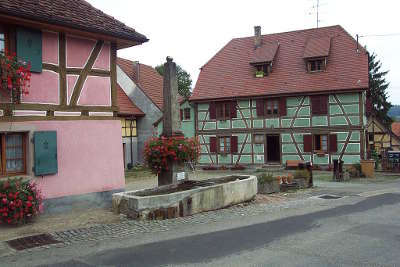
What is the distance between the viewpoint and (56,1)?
10703 millimetres

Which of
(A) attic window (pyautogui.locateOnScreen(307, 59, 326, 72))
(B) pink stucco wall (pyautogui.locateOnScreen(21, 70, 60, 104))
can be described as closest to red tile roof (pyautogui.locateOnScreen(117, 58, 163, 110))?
(A) attic window (pyautogui.locateOnScreen(307, 59, 326, 72))

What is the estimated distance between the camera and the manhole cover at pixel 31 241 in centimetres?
706

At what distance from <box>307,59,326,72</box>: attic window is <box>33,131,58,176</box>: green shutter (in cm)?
2059

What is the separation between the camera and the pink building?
9.28m

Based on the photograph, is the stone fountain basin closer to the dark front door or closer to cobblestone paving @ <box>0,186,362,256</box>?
cobblestone paving @ <box>0,186,362,256</box>

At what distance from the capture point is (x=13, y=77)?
876cm

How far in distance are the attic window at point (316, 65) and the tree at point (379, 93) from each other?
59.6 ft

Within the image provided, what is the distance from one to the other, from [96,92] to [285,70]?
745 inches

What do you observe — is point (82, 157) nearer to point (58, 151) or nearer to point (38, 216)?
point (58, 151)

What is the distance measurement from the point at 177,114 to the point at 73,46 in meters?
3.30

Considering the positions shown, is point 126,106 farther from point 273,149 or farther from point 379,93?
point 379,93

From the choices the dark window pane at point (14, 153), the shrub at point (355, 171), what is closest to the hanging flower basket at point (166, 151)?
the dark window pane at point (14, 153)

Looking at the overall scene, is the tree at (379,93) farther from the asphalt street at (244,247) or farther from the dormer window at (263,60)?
the asphalt street at (244,247)

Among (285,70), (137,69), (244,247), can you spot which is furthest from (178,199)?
(137,69)
